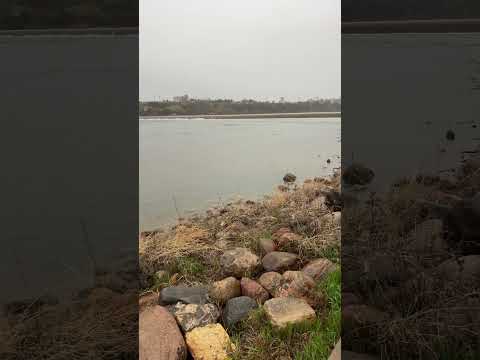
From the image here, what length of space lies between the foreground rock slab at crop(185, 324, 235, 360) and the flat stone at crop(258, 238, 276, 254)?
0.58m

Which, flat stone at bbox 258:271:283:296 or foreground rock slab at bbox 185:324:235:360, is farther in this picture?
flat stone at bbox 258:271:283:296

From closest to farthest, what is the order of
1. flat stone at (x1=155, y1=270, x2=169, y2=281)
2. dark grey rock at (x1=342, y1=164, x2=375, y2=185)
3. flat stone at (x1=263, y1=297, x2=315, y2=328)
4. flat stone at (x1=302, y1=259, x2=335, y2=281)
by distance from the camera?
flat stone at (x1=263, y1=297, x2=315, y2=328), flat stone at (x1=302, y1=259, x2=335, y2=281), flat stone at (x1=155, y1=270, x2=169, y2=281), dark grey rock at (x1=342, y1=164, x2=375, y2=185)

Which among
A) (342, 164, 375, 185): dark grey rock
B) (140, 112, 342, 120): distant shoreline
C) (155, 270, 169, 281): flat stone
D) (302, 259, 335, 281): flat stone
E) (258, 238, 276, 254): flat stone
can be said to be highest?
(140, 112, 342, 120): distant shoreline

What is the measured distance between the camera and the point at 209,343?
1.34m

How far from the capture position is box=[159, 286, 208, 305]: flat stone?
1.59m

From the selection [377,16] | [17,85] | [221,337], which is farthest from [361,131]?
[17,85]

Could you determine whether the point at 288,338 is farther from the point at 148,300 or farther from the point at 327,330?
the point at 148,300

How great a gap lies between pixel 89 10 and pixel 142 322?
1.50 metres

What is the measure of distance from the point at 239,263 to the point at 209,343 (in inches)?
18.6

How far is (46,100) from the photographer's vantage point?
154cm

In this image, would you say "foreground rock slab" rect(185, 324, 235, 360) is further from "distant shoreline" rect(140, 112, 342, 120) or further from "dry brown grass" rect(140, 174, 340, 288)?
"distant shoreline" rect(140, 112, 342, 120)

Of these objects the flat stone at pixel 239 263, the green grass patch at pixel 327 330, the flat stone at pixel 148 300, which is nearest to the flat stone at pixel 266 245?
the flat stone at pixel 239 263

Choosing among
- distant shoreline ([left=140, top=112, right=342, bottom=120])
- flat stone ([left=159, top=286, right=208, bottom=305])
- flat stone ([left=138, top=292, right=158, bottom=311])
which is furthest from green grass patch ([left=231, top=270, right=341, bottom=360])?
distant shoreline ([left=140, top=112, right=342, bottom=120])

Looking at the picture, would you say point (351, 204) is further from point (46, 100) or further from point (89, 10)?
point (89, 10)
